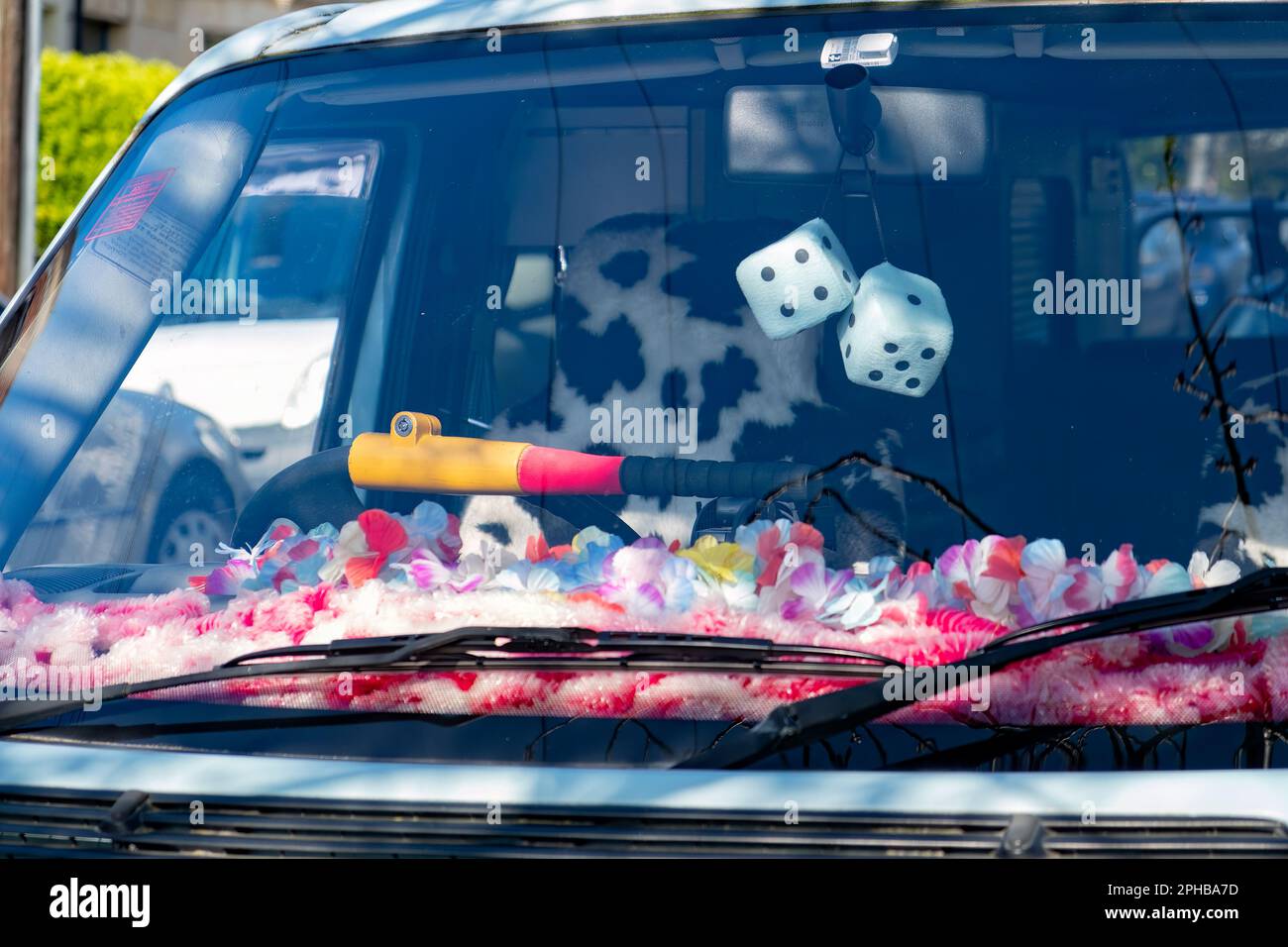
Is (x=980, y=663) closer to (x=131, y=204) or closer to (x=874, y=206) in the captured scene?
(x=874, y=206)

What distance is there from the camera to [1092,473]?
2.24m

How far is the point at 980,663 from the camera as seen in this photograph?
1857 mm

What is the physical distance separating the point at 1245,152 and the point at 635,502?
106cm

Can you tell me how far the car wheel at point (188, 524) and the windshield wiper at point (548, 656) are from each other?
52cm

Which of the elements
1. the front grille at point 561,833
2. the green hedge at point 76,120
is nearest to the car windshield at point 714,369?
the front grille at point 561,833

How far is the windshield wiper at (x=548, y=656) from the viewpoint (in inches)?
75.0

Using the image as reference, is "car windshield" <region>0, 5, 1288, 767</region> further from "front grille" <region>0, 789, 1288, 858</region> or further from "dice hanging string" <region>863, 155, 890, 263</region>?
"front grille" <region>0, 789, 1288, 858</region>

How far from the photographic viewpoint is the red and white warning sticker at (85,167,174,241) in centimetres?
257

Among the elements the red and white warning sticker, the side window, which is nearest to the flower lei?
the side window

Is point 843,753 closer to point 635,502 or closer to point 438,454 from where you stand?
point 635,502

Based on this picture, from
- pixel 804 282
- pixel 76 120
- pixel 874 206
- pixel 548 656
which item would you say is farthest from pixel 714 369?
pixel 76 120

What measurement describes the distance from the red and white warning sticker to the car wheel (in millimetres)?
425

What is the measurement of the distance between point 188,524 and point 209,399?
1.37 feet
